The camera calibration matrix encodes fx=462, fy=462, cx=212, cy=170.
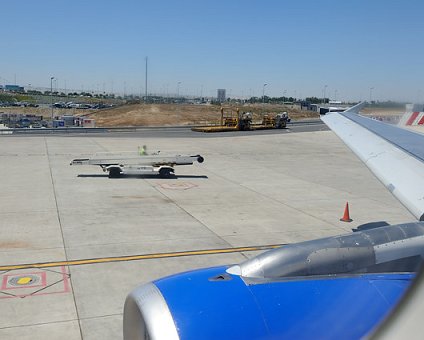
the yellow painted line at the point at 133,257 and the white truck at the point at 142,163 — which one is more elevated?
the white truck at the point at 142,163

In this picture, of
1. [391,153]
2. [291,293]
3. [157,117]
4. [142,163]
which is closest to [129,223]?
[391,153]

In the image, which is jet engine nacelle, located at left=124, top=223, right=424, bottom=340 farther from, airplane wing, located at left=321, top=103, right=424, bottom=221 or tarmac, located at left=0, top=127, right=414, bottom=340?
tarmac, located at left=0, top=127, right=414, bottom=340

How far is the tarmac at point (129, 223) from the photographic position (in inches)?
380

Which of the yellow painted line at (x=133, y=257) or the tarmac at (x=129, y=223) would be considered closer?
the tarmac at (x=129, y=223)

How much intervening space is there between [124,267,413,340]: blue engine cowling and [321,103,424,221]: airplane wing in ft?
9.08

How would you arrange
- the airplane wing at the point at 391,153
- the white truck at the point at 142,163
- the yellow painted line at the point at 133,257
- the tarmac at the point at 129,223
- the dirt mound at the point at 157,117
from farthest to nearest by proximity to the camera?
the dirt mound at the point at 157,117
the white truck at the point at 142,163
the yellow painted line at the point at 133,257
the tarmac at the point at 129,223
the airplane wing at the point at 391,153

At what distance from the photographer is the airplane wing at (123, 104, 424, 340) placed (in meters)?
4.25

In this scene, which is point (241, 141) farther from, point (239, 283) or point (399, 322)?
point (399, 322)

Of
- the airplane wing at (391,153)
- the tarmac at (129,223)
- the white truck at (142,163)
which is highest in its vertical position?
the airplane wing at (391,153)

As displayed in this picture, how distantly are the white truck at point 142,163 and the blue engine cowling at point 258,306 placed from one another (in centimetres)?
1973

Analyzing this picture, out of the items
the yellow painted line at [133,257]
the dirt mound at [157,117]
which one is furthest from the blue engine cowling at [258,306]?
the dirt mound at [157,117]

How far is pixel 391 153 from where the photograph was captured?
11.3m

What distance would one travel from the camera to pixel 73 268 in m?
11.5

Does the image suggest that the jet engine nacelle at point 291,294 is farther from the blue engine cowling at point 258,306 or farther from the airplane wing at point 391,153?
the airplane wing at point 391,153
